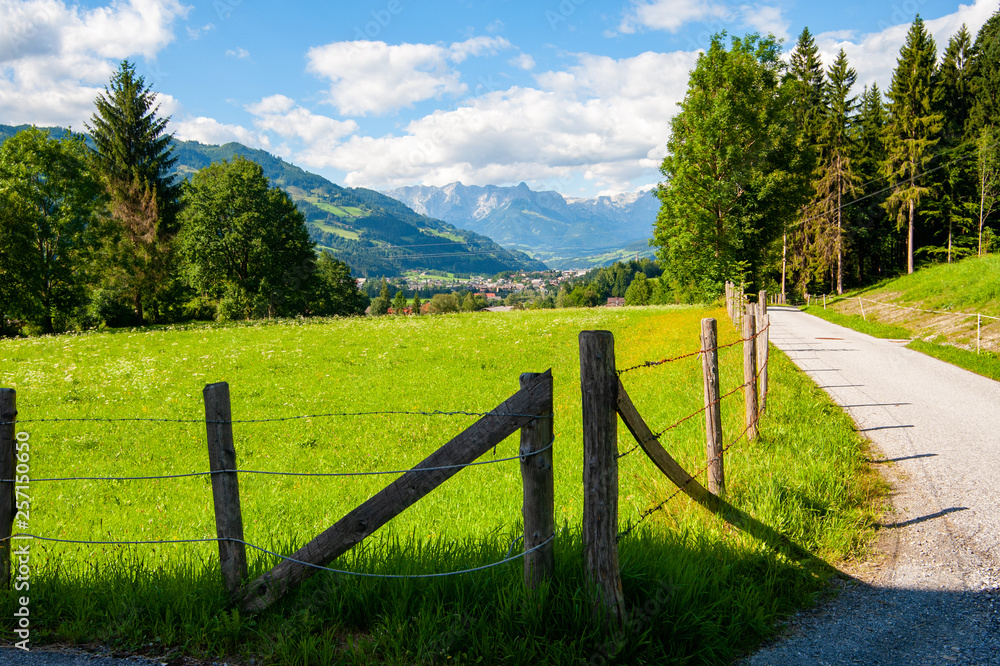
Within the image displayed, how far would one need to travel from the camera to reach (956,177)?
1768 inches

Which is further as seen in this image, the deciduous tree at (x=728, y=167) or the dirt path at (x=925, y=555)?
the deciduous tree at (x=728, y=167)

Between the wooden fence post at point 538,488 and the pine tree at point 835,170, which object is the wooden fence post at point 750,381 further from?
the pine tree at point 835,170

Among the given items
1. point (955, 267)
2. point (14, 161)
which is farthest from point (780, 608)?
point (14, 161)

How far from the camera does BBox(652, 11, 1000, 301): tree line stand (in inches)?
1342

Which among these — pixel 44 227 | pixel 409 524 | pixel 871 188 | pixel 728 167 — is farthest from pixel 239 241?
pixel 871 188

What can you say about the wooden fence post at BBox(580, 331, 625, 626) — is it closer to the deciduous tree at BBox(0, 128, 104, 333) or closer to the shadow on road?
the shadow on road

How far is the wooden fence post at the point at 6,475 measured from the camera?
418 cm

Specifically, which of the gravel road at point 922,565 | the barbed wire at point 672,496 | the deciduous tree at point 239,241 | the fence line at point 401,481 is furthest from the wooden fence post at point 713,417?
the deciduous tree at point 239,241

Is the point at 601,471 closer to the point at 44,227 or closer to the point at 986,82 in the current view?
the point at 44,227

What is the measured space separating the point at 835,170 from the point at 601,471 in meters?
58.4

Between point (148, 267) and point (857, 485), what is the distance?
178 feet

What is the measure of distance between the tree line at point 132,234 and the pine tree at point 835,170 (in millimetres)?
51492

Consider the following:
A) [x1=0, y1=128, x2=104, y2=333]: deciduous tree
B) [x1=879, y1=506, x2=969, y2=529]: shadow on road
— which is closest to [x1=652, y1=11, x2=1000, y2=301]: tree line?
[x1=879, y1=506, x2=969, y2=529]: shadow on road

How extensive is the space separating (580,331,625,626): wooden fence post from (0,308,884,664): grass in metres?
0.23
